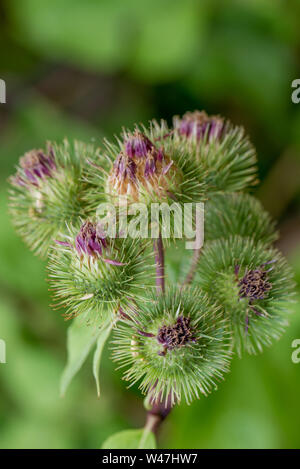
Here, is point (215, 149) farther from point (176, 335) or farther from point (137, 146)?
point (176, 335)

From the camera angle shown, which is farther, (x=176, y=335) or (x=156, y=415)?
(x=156, y=415)

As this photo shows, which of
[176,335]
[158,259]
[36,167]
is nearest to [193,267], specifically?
[158,259]

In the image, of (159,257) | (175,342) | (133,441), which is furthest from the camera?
(133,441)

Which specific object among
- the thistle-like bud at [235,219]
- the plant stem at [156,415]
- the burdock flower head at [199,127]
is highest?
Answer: the burdock flower head at [199,127]

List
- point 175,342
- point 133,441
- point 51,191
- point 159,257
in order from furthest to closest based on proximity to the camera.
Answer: point 133,441 < point 51,191 < point 159,257 < point 175,342

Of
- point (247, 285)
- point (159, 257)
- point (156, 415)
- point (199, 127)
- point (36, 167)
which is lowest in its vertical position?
point (156, 415)

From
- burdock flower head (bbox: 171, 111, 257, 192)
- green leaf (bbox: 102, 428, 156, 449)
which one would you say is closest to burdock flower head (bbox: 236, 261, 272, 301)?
burdock flower head (bbox: 171, 111, 257, 192)

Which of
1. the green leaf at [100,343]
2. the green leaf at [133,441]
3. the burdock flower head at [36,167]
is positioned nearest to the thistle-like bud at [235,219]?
the green leaf at [100,343]

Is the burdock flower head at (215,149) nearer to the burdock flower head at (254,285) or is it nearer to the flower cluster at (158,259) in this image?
the flower cluster at (158,259)
